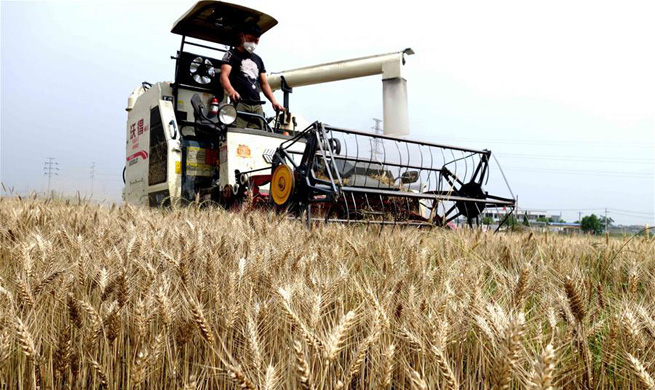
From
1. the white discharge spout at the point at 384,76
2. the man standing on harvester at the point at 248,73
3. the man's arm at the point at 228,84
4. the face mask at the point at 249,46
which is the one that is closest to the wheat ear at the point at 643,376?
the man's arm at the point at 228,84

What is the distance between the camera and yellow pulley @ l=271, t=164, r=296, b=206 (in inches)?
175

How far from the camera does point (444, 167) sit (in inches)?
241

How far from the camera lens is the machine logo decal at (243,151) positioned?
19.6 ft

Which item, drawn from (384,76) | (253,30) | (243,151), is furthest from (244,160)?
(384,76)

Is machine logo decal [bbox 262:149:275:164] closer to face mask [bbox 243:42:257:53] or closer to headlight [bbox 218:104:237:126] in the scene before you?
headlight [bbox 218:104:237:126]

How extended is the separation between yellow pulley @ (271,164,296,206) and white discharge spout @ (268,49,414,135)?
3686 mm

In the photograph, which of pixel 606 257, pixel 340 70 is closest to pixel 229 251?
pixel 606 257

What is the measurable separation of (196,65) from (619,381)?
7319 mm

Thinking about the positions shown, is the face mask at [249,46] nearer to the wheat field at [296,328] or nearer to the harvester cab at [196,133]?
the harvester cab at [196,133]

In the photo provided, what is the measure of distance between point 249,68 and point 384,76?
10.9ft

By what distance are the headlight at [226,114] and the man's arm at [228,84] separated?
0.34 meters

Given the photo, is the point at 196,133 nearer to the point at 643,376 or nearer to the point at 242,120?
the point at 242,120

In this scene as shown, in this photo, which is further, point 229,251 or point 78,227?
point 78,227

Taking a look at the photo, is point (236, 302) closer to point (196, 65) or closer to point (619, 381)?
point (619, 381)
